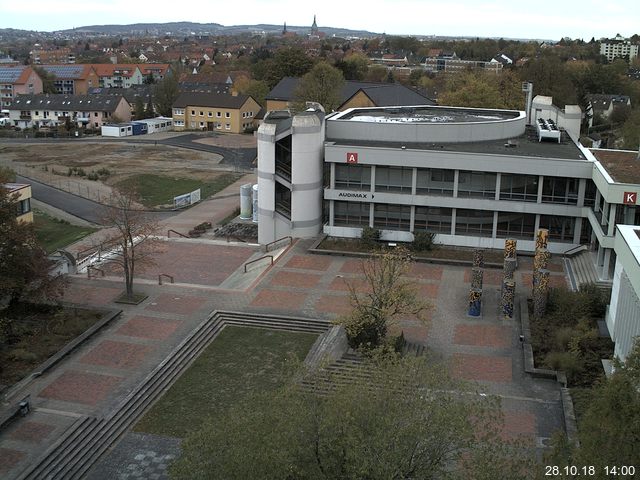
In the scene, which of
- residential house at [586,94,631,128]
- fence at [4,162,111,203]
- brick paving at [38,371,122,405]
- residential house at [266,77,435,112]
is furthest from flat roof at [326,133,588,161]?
residential house at [586,94,631,128]

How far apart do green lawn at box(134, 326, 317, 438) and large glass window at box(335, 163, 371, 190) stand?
14.5 m

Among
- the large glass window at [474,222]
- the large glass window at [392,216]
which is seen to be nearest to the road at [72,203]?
the large glass window at [392,216]

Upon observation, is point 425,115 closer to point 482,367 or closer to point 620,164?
point 620,164

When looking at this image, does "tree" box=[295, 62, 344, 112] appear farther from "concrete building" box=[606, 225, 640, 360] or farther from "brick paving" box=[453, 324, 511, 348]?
"concrete building" box=[606, 225, 640, 360]

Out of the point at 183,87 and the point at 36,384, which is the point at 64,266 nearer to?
A: the point at 36,384

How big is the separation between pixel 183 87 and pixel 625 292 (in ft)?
382

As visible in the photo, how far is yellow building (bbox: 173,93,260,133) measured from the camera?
10088cm

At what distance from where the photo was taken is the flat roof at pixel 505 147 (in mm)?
41531

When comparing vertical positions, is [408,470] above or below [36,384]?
above

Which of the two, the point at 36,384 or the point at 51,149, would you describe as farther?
the point at 51,149

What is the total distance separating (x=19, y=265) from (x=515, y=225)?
1044 inches

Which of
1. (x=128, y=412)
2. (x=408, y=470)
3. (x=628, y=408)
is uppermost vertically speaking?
(x=628, y=408)

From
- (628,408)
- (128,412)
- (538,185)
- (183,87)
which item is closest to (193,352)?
(128,412)

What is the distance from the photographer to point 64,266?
36625mm
